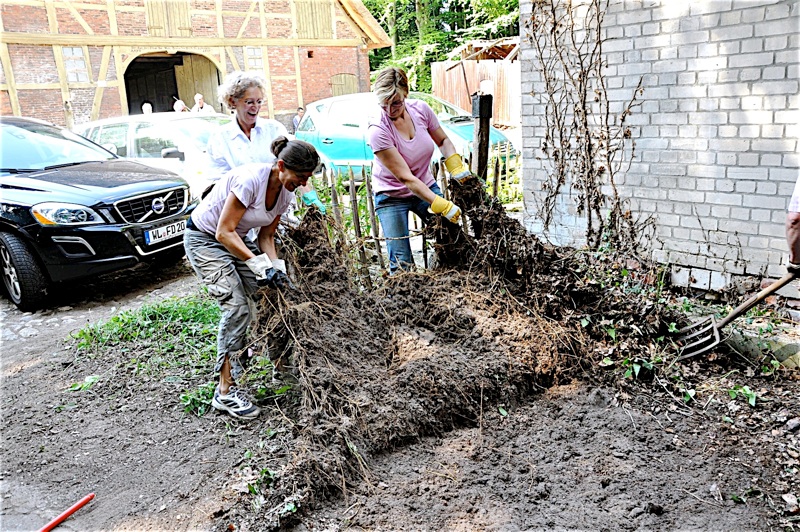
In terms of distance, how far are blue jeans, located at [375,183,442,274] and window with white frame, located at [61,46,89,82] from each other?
1589 cm

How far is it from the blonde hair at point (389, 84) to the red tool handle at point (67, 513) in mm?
2706

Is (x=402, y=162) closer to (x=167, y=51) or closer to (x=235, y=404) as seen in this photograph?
(x=235, y=404)

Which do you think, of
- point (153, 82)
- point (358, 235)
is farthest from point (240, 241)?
point (153, 82)

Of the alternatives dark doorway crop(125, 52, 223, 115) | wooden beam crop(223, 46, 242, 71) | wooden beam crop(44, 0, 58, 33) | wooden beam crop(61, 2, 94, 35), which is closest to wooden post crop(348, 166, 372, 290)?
wooden beam crop(44, 0, 58, 33)

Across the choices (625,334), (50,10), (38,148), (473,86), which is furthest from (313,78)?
(625,334)

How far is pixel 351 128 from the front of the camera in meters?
10.3

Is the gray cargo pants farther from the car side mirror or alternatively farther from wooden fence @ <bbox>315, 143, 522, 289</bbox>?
the car side mirror

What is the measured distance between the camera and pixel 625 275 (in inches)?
152

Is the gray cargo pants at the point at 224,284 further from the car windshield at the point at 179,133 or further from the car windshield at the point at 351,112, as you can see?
the car windshield at the point at 351,112

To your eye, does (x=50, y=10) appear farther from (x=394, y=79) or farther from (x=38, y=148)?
(x=394, y=79)

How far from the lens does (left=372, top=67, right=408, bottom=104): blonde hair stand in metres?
3.72

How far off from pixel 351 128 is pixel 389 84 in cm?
673

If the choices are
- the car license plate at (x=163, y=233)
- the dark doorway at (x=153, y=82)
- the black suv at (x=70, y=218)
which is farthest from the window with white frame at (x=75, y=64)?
the car license plate at (x=163, y=233)

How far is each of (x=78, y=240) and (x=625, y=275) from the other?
15.3 ft
